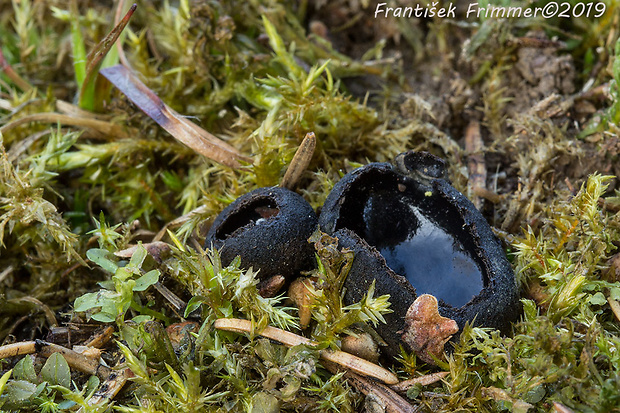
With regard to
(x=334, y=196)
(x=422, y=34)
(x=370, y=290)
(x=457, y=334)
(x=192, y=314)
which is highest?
(x=422, y=34)

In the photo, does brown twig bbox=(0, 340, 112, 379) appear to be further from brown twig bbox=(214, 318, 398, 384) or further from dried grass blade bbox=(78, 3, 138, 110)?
dried grass blade bbox=(78, 3, 138, 110)

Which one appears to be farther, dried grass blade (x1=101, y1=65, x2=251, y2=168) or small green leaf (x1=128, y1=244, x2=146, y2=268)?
dried grass blade (x1=101, y1=65, x2=251, y2=168)

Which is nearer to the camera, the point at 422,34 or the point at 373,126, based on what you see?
the point at 373,126

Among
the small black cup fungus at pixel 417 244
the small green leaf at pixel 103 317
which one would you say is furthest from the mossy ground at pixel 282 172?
the small black cup fungus at pixel 417 244

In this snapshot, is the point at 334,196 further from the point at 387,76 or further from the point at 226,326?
the point at 387,76

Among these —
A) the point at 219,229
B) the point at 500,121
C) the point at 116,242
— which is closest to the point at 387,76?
the point at 500,121

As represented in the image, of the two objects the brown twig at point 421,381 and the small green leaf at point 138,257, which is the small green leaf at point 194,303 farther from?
the brown twig at point 421,381

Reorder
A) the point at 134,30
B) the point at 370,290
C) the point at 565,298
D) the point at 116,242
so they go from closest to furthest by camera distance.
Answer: the point at 370,290 → the point at 565,298 → the point at 116,242 → the point at 134,30

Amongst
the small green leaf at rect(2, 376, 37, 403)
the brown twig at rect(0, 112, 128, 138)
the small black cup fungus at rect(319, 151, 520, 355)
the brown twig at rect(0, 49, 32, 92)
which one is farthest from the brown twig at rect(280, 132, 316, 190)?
the brown twig at rect(0, 49, 32, 92)
